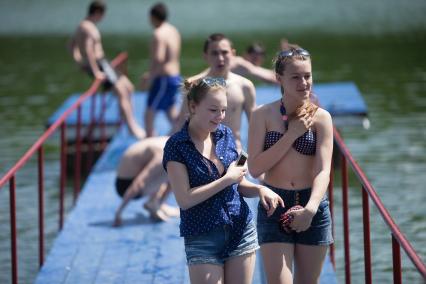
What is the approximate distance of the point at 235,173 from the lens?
486 centimetres

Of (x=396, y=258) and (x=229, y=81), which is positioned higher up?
(x=229, y=81)

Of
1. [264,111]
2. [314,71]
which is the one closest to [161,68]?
[264,111]

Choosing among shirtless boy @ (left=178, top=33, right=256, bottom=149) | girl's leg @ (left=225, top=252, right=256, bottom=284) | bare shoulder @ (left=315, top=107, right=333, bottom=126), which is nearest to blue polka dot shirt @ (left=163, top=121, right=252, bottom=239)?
girl's leg @ (left=225, top=252, right=256, bottom=284)

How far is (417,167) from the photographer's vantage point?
1273cm

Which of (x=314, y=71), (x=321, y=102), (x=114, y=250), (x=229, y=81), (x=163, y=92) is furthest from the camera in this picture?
(x=314, y=71)

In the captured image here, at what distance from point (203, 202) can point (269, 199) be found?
34cm

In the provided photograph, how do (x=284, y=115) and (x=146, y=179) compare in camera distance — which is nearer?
(x=284, y=115)

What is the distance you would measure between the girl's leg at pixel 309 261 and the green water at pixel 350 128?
3.62 metres

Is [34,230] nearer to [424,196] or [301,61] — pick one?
[424,196]

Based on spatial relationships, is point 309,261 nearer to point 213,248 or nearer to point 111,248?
point 213,248

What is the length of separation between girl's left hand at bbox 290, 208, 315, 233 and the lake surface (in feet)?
12.8

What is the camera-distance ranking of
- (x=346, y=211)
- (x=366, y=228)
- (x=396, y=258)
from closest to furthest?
(x=396, y=258)
(x=366, y=228)
(x=346, y=211)

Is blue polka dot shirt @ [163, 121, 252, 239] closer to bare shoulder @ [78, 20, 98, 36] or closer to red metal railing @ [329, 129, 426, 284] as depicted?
red metal railing @ [329, 129, 426, 284]

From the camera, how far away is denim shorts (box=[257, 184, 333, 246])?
4.99m
